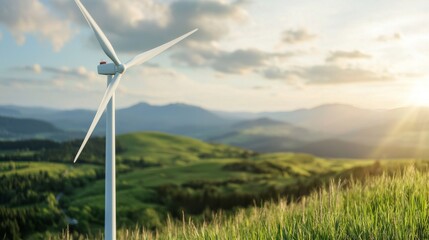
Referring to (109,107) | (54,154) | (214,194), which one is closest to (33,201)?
(214,194)

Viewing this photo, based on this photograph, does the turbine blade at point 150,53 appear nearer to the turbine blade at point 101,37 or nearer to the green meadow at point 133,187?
the turbine blade at point 101,37

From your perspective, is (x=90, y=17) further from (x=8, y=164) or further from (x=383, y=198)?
(x=8, y=164)

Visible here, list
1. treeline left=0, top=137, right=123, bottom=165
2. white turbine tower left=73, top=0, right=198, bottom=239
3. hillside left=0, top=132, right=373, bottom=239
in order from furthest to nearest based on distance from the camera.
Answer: treeline left=0, top=137, right=123, bottom=165, hillside left=0, top=132, right=373, bottom=239, white turbine tower left=73, top=0, right=198, bottom=239

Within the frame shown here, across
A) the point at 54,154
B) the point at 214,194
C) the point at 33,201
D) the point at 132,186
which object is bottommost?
the point at 33,201

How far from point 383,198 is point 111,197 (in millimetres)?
10065

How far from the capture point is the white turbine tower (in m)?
17.5

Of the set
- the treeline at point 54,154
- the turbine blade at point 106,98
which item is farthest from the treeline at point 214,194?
the turbine blade at point 106,98

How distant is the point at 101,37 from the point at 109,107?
3.82 metres

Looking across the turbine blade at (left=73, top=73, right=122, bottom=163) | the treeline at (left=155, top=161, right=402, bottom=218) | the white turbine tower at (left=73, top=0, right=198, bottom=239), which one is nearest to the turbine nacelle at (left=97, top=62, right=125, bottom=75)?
the white turbine tower at (left=73, top=0, right=198, bottom=239)

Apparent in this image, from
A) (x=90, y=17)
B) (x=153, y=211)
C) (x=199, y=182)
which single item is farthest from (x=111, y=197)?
(x=199, y=182)

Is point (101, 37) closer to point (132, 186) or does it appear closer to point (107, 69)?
point (107, 69)

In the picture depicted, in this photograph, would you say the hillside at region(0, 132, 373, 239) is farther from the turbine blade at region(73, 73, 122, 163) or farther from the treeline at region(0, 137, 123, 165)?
the turbine blade at region(73, 73, 122, 163)

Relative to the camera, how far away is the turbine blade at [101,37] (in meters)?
19.8

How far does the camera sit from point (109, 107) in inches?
723
